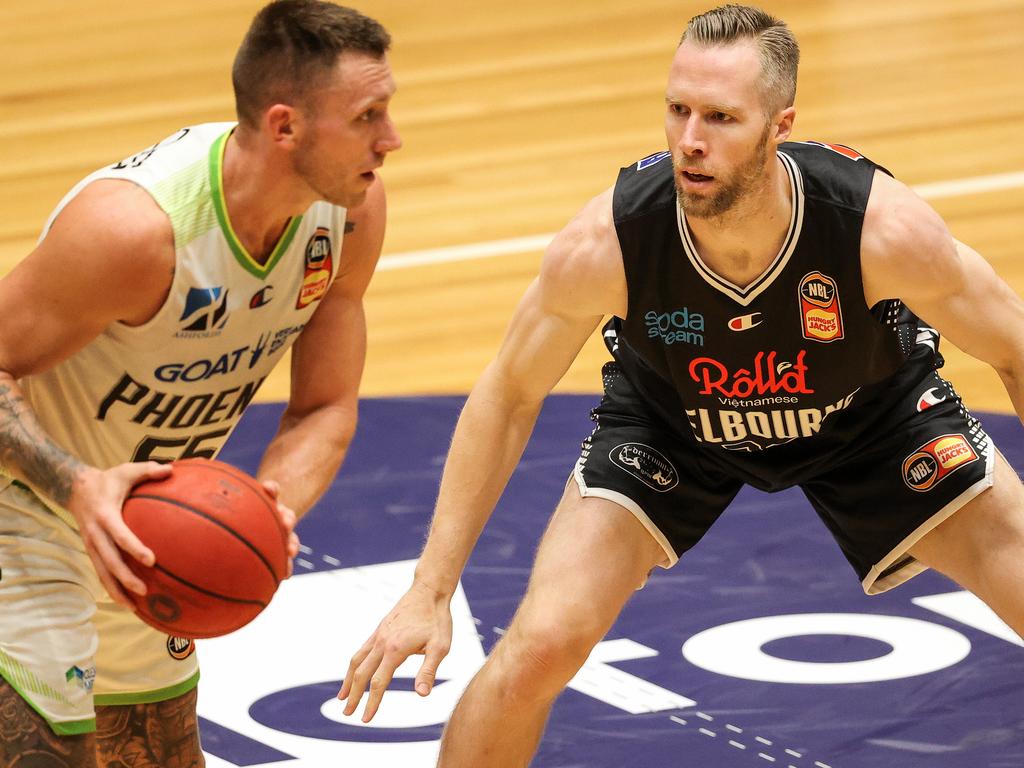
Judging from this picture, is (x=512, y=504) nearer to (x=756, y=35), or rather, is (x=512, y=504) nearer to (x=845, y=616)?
(x=845, y=616)

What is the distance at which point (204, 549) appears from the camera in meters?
3.64

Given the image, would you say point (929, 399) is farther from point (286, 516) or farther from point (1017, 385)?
point (286, 516)

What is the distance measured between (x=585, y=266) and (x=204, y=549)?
4.02 feet

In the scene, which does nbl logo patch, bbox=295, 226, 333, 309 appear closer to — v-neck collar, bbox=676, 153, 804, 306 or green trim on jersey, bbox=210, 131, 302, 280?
green trim on jersey, bbox=210, 131, 302, 280

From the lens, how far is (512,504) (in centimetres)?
668

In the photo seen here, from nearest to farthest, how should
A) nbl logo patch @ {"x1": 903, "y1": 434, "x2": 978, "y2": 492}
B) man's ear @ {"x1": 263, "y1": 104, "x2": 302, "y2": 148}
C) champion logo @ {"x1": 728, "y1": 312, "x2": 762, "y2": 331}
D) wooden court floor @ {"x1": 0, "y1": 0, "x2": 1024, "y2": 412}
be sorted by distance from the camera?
man's ear @ {"x1": 263, "y1": 104, "x2": 302, "y2": 148} < champion logo @ {"x1": 728, "y1": 312, "x2": 762, "y2": 331} < nbl logo patch @ {"x1": 903, "y1": 434, "x2": 978, "y2": 492} < wooden court floor @ {"x1": 0, "y1": 0, "x2": 1024, "y2": 412}

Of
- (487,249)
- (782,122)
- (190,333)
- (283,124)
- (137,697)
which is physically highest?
(782,122)

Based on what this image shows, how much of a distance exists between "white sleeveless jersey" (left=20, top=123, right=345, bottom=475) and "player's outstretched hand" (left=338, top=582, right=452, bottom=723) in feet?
2.20

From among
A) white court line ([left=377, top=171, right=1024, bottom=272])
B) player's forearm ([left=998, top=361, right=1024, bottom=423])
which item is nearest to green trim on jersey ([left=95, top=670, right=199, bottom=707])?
player's forearm ([left=998, top=361, right=1024, bottom=423])

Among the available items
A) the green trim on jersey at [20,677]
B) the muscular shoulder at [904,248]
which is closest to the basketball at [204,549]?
the green trim on jersey at [20,677]

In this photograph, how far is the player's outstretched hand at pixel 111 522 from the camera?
11.5 feet

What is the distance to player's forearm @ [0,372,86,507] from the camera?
147 inches

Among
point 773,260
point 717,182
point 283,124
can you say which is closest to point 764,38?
point 717,182

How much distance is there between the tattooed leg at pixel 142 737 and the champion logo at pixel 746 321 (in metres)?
1.80
